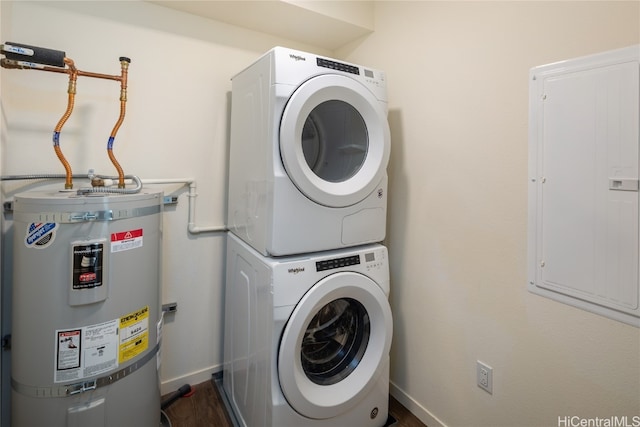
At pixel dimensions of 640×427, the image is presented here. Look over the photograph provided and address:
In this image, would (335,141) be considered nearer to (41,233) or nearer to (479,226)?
(479,226)

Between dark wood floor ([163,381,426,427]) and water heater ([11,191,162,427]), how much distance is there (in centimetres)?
48

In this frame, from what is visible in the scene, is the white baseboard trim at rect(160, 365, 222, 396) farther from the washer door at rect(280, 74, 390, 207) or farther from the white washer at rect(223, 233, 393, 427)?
the washer door at rect(280, 74, 390, 207)

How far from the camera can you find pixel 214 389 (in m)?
1.73

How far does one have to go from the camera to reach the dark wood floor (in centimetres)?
150

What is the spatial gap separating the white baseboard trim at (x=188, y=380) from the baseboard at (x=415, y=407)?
1.02 meters

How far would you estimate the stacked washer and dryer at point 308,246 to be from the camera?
1.16m

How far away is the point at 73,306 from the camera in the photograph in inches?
39.8

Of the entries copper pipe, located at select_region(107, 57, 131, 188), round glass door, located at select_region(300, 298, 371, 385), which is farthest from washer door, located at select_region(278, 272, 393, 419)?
copper pipe, located at select_region(107, 57, 131, 188)

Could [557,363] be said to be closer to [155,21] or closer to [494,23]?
[494,23]

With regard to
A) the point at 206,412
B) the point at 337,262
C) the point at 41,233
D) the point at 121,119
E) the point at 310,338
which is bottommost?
the point at 206,412

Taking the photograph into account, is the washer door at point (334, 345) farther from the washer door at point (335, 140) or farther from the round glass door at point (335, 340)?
the washer door at point (335, 140)

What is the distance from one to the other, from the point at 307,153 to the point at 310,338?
84 cm

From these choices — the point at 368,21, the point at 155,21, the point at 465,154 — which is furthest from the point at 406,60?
the point at 155,21

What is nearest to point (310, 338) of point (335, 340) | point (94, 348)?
point (335, 340)
